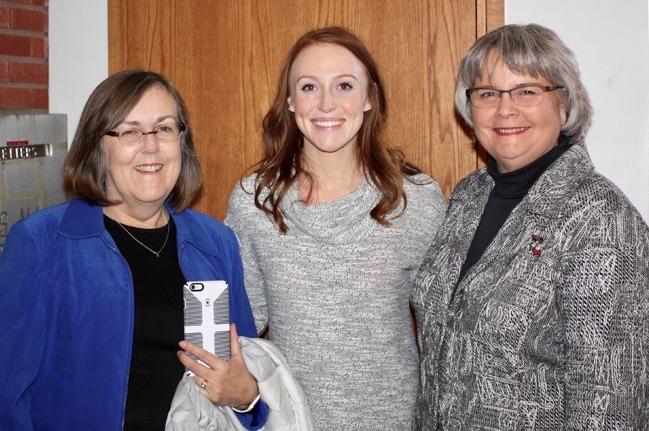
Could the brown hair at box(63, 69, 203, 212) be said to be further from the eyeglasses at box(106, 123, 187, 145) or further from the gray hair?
the gray hair

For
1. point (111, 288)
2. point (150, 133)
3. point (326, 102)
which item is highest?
point (326, 102)

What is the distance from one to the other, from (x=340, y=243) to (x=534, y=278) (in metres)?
0.66

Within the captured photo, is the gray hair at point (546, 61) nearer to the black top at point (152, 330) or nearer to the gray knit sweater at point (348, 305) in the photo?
the gray knit sweater at point (348, 305)

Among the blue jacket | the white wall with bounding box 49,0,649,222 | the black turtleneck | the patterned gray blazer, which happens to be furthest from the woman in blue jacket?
the white wall with bounding box 49,0,649,222

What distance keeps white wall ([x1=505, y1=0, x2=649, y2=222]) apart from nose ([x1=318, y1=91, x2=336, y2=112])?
2.92 ft

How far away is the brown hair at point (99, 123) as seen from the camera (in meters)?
2.03

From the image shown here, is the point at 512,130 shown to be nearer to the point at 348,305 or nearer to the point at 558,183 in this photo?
the point at 558,183

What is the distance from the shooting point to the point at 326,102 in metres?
2.33

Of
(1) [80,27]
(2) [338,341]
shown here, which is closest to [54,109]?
(1) [80,27]

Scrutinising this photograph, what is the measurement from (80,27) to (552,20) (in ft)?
6.37

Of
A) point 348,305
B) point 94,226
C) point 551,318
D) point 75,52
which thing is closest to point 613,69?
point 551,318

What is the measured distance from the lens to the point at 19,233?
6.35 feet

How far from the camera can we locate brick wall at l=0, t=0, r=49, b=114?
118 inches

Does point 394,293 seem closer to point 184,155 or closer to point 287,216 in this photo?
point 287,216
